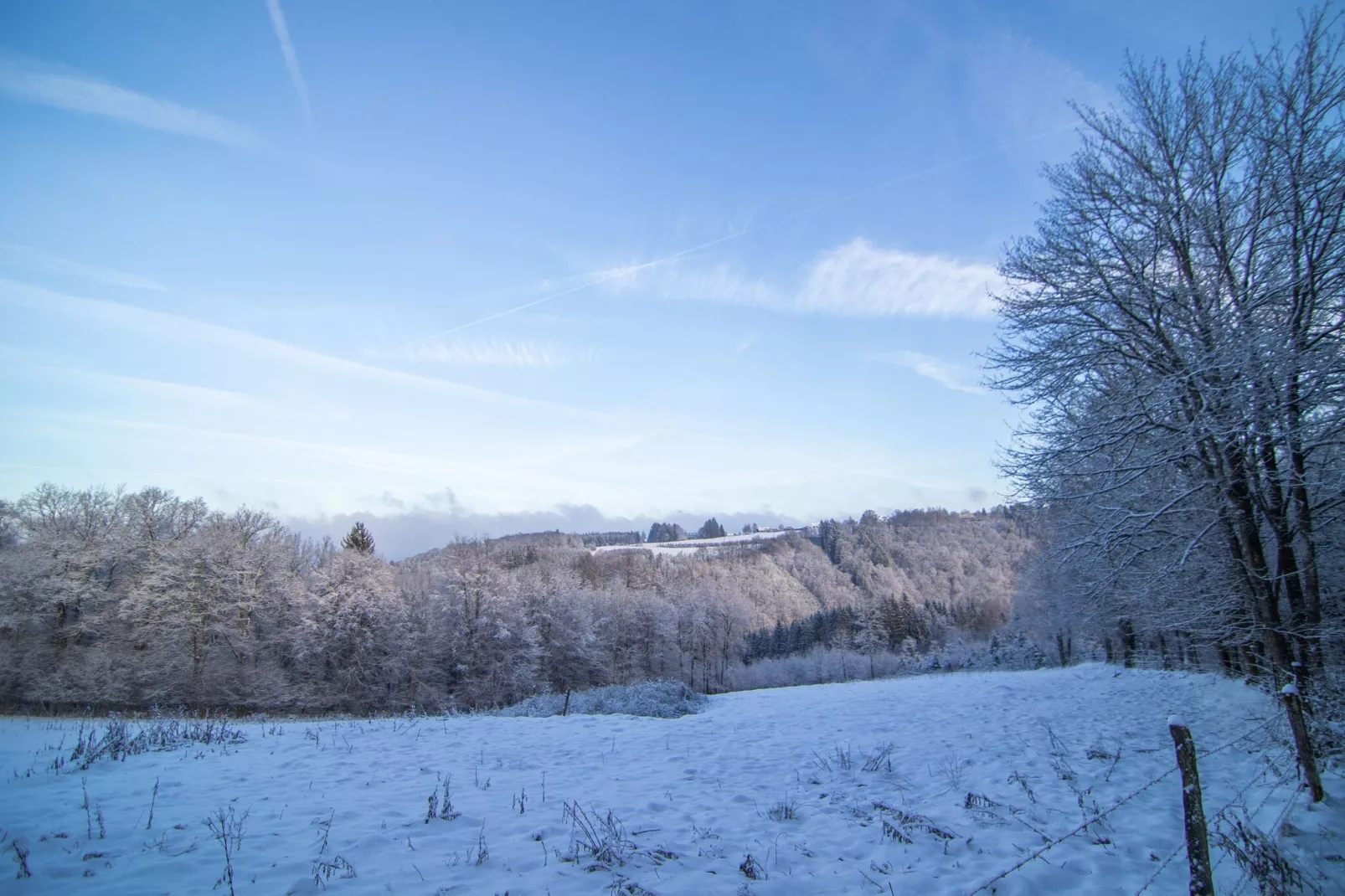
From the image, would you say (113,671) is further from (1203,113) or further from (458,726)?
(1203,113)

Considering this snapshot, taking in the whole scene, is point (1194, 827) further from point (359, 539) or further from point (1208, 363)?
point (359, 539)

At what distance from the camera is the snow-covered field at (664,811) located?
504 centimetres

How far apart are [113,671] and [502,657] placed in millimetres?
20827

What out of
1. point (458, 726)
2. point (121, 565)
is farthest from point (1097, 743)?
A: point (121, 565)

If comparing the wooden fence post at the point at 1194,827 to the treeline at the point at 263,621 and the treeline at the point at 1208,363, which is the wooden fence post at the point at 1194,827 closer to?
the treeline at the point at 1208,363

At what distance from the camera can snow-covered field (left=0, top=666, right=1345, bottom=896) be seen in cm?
504

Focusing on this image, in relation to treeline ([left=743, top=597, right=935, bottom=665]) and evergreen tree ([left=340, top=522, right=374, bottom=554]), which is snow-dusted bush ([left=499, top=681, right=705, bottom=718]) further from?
treeline ([left=743, top=597, right=935, bottom=665])

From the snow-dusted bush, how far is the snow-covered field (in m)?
7.14

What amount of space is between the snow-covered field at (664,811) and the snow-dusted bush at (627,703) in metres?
7.14

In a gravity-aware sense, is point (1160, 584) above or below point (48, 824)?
above

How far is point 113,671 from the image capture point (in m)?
29.4

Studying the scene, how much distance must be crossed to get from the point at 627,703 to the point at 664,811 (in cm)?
1401

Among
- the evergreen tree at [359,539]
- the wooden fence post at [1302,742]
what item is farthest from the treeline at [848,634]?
the wooden fence post at [1302,742]

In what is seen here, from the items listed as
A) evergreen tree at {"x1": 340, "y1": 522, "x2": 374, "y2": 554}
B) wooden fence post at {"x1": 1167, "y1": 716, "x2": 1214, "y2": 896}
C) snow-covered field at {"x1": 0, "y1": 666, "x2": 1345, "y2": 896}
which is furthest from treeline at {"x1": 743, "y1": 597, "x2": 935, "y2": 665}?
wooden fence post at {"x1": 1167, "y1": 716, "x2": 1214, "y2": 896}
